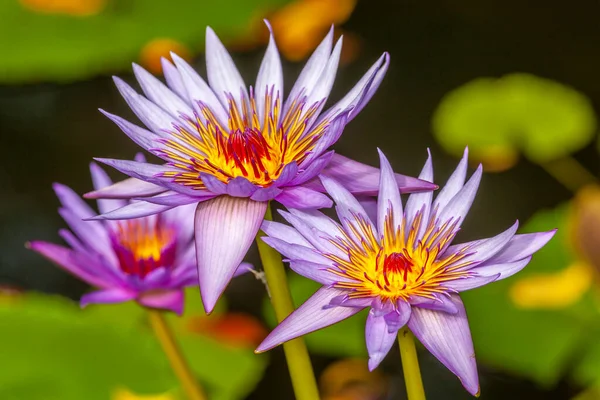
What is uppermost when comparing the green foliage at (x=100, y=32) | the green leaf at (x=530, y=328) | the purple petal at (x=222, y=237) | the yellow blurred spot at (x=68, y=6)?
the purple petal at (x=222, y=237)

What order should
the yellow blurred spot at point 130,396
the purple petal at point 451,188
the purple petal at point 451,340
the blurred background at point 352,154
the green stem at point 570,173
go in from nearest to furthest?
the purple petal at point 451,340, the purple petal at point 451,188, the yellow blurred spot at point 130,396, the blurred background at point 352,154, the green stem at point 570,173

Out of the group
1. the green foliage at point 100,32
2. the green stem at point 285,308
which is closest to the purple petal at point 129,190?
the green stem at point 285,308

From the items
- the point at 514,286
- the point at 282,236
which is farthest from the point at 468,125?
the point at 282,236

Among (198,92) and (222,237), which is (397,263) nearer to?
(222,237)

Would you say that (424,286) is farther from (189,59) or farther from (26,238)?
(189,59)

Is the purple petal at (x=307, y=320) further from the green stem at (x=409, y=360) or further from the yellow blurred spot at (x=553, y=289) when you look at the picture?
the yellow blurred spot at (x=553, y=289)

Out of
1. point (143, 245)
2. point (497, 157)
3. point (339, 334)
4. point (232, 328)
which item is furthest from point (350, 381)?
point (143, 245)

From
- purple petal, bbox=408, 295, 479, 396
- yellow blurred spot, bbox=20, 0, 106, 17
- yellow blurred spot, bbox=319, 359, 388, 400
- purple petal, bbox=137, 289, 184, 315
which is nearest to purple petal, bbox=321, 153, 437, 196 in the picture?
purple petal, bbox=408, 295, 479, 396
